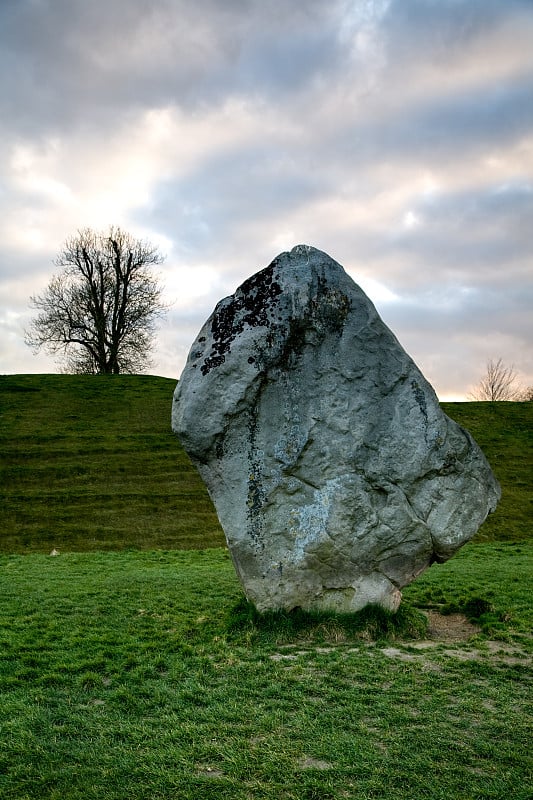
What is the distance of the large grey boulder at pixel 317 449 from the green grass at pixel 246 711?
0.84 m

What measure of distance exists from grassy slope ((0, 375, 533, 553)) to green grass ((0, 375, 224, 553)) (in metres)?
0.04

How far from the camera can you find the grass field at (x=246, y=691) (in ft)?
14.8

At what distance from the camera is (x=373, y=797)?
13.9ft

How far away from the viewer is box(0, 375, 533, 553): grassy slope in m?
21.2

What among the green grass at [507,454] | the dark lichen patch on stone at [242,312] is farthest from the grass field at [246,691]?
the green grass at [507,454]

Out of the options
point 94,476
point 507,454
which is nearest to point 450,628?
point 94,476

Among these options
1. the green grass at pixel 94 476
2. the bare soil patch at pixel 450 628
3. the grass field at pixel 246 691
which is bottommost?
the bare soil patch at pixel 450 628

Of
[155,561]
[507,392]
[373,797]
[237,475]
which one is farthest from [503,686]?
[507,392]

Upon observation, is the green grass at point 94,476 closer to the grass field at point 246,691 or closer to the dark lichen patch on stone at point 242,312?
the grass field at point 246,691

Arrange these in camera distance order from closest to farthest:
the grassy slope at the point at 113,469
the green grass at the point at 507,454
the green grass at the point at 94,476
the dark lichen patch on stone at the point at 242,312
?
the dark lichen patch on stone at the point at 242,312
the green grass at the point at 94,476
the grassy slope at the point at 113,469
the green grass at the point at 507,454

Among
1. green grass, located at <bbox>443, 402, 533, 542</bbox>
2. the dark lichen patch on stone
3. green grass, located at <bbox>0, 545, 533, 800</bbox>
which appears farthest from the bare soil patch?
green grass, located at <bbox>443, 402, 533, 542</bbox>

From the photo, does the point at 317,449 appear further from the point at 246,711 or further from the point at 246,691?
the point at 246,711

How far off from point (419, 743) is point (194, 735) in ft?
5.80

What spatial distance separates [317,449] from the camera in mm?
8281
